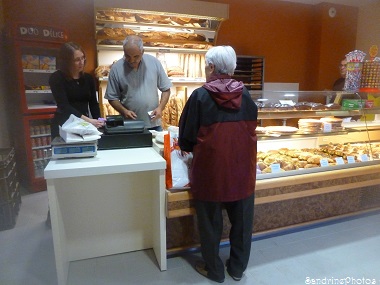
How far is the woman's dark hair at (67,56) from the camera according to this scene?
7.47ft

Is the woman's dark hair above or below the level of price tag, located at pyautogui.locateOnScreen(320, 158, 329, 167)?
above

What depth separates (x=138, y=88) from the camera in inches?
103

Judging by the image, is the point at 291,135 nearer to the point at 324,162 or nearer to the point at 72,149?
the point at 324,162

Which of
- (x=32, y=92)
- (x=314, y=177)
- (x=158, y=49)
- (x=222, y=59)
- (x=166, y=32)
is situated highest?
(x=166, y=32)

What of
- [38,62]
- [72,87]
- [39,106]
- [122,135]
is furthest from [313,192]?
[38,62]

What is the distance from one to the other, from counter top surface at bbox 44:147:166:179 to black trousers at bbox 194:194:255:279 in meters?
0.41

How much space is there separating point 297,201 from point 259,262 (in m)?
0.70

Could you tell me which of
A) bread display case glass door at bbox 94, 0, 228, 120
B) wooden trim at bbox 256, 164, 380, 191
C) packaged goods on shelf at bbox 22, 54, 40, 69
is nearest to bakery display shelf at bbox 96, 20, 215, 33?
bread display case glass door at bbox 94, 0, 228, 120

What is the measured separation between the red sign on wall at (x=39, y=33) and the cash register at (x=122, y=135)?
217 cm

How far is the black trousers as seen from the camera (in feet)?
6.06

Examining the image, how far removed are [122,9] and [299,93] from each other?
2.37 meters

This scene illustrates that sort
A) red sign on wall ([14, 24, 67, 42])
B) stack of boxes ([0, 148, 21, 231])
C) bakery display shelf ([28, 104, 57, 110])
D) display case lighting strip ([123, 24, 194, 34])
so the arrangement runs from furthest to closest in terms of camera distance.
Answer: display case lighting strip ([123, 24, 194, 34])
bakery display shelf ([28, 104, 57, 110])
red sign on wall ([14, 24, 67, 42])
stack of boxes ([0, 148, 21, 231])

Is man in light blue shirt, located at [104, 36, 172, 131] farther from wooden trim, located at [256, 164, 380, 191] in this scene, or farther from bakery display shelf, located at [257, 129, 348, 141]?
wooden trim, located at [256, 164, 380, 191]

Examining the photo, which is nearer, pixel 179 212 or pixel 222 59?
pixel 222 59
